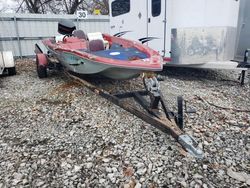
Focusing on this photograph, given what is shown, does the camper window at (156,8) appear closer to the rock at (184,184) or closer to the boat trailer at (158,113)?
the boat trailer at (158,113)

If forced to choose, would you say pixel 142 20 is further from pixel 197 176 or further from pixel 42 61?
pixel 197 176

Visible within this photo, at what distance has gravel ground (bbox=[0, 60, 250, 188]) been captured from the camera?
2344 mm

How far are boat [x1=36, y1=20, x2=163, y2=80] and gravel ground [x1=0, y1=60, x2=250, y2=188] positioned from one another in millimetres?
558

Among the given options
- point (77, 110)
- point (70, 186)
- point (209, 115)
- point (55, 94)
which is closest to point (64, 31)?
point (55, 94)

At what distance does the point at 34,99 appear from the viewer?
14.8 feet

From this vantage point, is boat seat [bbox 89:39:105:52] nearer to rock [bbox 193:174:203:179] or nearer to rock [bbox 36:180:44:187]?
rock [bbox 36:180:44:187]

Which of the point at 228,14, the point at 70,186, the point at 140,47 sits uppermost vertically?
the point at 228,14

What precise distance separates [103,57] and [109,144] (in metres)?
1.63

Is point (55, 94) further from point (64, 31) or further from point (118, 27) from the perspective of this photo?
point (118, 27)

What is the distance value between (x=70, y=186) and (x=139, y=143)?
98 centimetres

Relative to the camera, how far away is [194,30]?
17.1 feet

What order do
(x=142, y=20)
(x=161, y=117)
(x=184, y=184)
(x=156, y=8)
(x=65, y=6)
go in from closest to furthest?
(x=184, y=184), (x=161, y=117), (x=156, y=8), (x=142, y=20), (x=65, y=6)

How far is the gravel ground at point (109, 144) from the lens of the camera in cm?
234

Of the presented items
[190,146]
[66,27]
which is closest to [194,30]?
[66,27]
